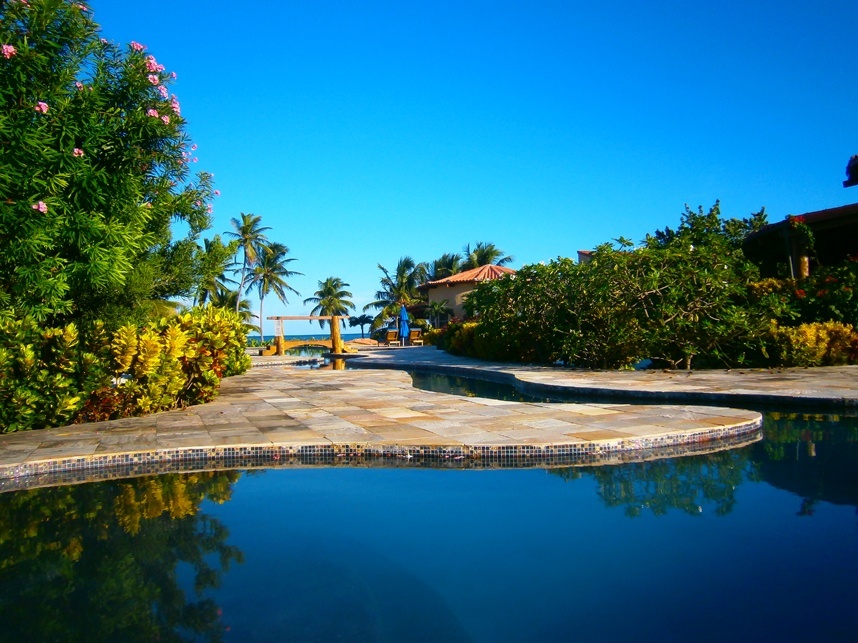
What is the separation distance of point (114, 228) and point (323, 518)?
379cm

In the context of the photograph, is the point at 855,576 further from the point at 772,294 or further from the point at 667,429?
the point at 772,294

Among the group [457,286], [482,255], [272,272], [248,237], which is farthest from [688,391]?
[272,272]

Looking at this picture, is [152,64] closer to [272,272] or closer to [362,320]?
[362,320]

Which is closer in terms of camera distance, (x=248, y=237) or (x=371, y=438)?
(x=371, y=438)

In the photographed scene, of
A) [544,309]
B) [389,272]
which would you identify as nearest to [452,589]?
[544,309]

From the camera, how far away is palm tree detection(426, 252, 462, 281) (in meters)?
46.0

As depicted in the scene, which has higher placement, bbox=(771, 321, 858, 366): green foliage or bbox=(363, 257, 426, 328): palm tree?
bbox=(363, 257, 426, 328): palm tree

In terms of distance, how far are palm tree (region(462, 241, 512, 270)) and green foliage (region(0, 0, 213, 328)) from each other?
38.6 m

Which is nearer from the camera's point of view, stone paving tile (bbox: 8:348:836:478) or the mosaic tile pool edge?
the mosaic tile pool edge

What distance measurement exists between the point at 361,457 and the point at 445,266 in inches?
1616

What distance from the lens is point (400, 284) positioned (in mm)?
46531

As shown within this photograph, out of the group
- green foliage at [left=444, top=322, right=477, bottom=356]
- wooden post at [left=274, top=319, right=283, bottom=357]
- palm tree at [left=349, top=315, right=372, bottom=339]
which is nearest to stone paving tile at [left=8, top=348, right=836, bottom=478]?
green foliage at [left=444, top=322, right=477, bottom=356]

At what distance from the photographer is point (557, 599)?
3287 mm

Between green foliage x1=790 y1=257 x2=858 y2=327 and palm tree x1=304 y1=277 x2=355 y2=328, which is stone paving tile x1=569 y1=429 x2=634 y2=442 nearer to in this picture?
green foliage x1=790 y1=257 x2=858 y2=327
